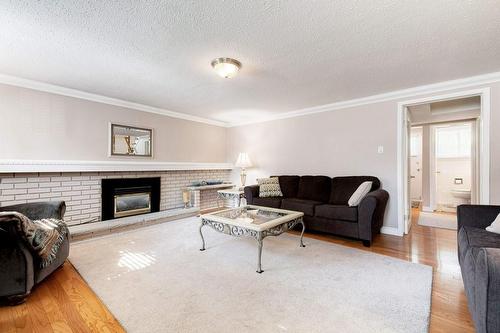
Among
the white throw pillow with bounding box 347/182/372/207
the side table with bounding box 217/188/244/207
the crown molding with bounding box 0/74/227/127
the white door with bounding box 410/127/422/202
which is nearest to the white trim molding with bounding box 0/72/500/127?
the crown molding with bounding box 0/74/227/127

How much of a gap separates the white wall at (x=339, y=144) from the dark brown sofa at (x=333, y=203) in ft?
0.85

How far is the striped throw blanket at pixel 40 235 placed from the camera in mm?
1744

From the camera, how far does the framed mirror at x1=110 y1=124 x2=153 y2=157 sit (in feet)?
13.0

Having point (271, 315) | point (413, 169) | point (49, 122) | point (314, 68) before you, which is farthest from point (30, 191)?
point (413, 169)

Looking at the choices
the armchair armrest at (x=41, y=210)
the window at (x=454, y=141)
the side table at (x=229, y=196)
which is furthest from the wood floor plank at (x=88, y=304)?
the window at (x=454, y=141)

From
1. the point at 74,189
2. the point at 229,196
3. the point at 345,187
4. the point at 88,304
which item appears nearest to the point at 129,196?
the point at 74,189

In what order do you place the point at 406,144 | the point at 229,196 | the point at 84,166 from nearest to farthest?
the point at 84,166
the point at 406,144
the point at 229,196

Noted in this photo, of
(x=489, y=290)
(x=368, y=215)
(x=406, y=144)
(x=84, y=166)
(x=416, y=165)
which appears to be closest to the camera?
(x=489, y=290)

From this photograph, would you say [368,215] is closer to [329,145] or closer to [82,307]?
[329,145]

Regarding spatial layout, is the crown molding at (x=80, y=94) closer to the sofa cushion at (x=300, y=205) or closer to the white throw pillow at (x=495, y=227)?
the sofa cushion at (x=300, y=205)

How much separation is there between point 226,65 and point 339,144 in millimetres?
2604

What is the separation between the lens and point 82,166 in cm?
353

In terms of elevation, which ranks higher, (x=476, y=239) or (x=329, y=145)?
(x=329, y=145)

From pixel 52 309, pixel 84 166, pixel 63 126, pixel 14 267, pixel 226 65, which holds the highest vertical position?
pixel 226 65
